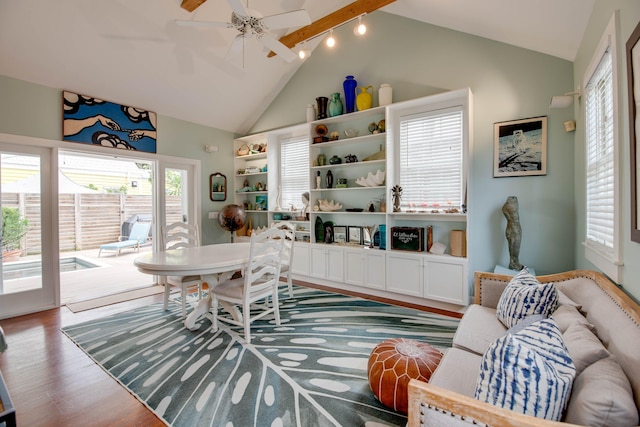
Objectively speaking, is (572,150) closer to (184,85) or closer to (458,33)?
(458,33)

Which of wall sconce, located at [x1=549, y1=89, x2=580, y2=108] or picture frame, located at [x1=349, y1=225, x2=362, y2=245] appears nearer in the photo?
wall sconce, located at [x1=549, y1=89, x2=580, y2=108]

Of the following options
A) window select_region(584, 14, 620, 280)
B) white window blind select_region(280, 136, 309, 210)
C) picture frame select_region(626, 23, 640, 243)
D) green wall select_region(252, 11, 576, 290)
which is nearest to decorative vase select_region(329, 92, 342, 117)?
green wall select_region(252, 11, 576, 290)

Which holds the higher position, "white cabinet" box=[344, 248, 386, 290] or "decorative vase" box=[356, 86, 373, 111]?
"decorative vase" box=[356, 86, 373, 111]

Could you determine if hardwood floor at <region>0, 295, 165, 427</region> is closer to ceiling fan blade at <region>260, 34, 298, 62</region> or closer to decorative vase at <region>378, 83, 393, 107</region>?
ceiling fan blade at <region>260, 34, 298, 62</region>

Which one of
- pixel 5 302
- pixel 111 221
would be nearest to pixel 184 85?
pixel 5 302

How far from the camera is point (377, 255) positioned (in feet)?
12.1

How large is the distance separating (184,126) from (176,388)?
4.04 meters

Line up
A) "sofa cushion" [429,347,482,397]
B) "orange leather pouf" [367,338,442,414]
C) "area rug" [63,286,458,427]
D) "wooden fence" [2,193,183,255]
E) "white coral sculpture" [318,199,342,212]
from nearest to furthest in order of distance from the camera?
"sofa cushion" [429,347,482,397] → "orange leather pouf" [367,338,442,414] → "area rug" [63,286,458,427] → "white coral sculpture" [318,199,342,212] → "wooden fence" [2,193,183,255]

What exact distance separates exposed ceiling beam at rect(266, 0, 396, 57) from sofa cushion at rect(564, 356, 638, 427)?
137 inches

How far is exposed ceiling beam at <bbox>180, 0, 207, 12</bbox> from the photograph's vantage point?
310 centimetres

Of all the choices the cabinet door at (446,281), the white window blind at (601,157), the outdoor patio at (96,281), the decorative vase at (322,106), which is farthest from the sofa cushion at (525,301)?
the outdoor patio at (96,281)

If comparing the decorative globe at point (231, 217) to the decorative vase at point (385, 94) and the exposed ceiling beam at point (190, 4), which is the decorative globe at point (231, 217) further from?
the decorative vase at point (385, 94)

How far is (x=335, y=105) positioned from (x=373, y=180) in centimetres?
123

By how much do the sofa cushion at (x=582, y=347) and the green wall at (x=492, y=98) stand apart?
2064mm
